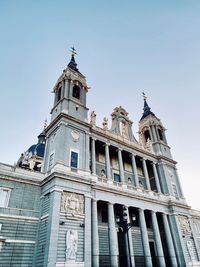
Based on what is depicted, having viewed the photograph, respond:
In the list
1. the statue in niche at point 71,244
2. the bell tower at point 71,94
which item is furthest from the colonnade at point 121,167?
the statue in niche at point 71,244

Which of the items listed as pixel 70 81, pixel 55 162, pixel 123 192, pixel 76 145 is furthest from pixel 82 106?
pixel 123 192

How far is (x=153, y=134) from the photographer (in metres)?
35.3

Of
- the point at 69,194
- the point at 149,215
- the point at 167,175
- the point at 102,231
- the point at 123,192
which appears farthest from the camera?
the point at 167,175

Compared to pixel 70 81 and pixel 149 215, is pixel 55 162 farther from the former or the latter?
pixel 149 215

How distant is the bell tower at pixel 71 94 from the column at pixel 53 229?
9812mm

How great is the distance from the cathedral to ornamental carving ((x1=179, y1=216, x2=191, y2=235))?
0.13 m

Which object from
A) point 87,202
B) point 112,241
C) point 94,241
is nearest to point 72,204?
point 87,202

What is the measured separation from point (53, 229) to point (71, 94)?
622 inches

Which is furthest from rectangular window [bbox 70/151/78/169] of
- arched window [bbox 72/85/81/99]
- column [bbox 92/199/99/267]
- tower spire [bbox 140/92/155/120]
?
tower spire [bbox 140/92/155/120]

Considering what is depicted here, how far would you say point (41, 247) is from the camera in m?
15.9

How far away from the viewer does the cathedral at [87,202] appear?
16125mm

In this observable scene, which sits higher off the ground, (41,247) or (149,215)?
(149,215)

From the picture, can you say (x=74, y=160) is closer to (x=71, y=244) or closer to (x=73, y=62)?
(x=71, y=244)

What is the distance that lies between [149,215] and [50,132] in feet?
55.8
